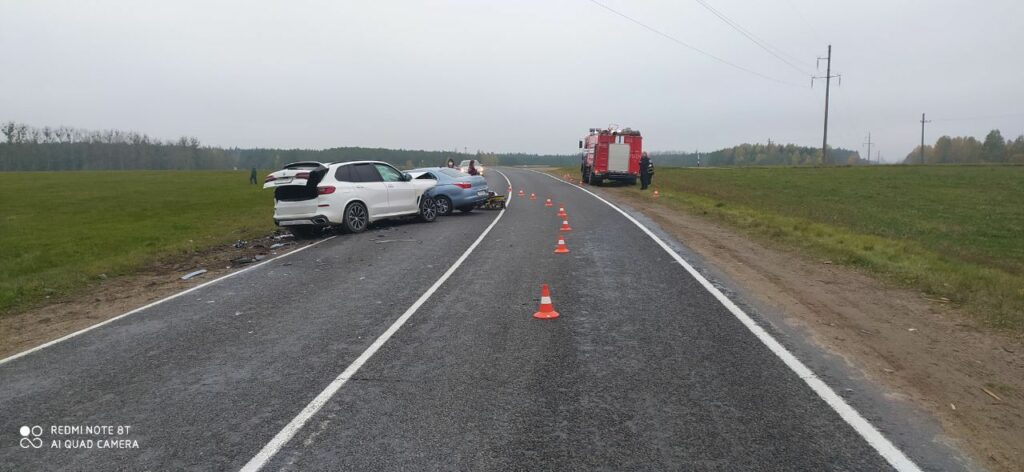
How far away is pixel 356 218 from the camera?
15.8 meters

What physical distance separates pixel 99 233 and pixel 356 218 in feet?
27.8

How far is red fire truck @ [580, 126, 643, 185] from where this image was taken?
34.2 m

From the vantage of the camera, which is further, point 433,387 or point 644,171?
point 644,171

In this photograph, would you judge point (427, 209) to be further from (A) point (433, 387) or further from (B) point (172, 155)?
(B) point (172, 155)

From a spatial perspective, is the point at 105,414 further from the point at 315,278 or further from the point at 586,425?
the point at 315,278

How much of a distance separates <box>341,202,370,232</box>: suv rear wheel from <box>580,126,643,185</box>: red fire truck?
20.5 metres

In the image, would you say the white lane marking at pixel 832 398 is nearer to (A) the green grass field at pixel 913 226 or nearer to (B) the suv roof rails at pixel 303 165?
(A) the green grass field at pixel 913 226

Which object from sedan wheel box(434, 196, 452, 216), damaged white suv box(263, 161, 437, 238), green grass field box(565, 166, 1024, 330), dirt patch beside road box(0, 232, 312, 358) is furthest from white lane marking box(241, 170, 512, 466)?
sedan wheel box(434, 196, 452, 216)

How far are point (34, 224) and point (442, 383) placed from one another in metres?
23.6

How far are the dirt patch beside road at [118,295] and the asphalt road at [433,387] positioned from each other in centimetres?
62

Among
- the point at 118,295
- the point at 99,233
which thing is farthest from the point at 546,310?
the point at 99,233

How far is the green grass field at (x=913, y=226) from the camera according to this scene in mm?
9289

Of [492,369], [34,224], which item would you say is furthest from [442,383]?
[34,224]

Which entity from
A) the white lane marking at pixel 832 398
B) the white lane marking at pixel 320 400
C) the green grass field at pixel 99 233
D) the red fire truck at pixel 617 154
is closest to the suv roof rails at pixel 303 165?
the green grass field at pixel 99 233
